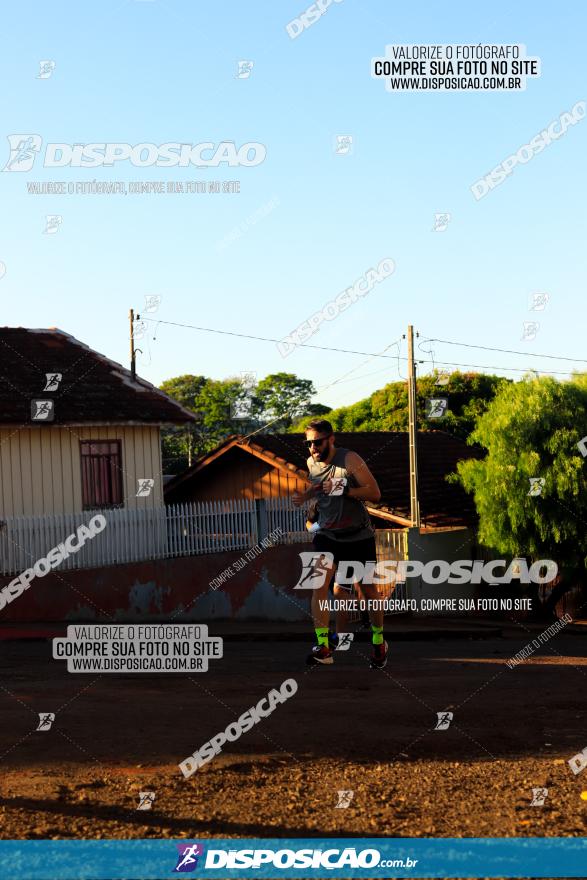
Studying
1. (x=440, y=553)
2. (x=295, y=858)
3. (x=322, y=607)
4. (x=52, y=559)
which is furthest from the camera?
(x=440, y=553)

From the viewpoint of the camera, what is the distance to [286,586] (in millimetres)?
23531

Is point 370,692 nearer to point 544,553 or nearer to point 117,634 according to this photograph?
point 117,634

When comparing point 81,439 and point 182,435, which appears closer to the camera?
point 81,439

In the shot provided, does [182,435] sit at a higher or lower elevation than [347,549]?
higher

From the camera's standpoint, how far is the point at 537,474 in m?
27.8

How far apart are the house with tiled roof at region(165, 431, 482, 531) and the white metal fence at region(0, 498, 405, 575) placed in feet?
18.6

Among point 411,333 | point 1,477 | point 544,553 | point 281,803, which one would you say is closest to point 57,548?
point 1,477

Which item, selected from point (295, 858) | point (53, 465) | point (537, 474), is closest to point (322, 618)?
point (295, 858)

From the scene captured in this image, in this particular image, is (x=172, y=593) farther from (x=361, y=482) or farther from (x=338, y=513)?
(x=361, y=482)

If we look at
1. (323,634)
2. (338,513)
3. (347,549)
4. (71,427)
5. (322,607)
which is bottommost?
(323,634)

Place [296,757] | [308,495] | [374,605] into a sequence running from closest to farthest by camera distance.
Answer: [296,757] < [308,495] < [374,605]

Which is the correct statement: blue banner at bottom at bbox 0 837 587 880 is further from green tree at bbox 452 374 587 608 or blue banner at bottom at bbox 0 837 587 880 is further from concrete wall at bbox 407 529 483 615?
concrete wall at bbox 407 529 483 615

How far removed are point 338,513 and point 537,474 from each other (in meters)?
20.0

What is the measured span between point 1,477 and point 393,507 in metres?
12.0
